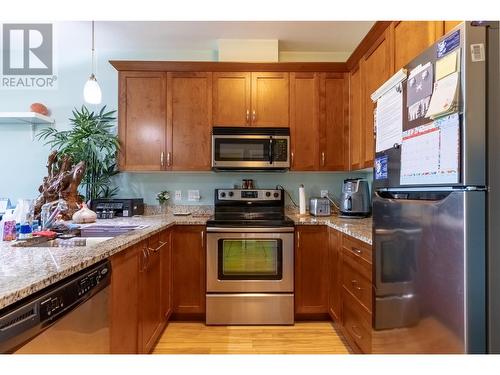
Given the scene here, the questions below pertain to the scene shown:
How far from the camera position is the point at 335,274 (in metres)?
2.25

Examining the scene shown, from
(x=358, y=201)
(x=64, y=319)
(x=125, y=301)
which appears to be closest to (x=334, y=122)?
(x=358, y=201)

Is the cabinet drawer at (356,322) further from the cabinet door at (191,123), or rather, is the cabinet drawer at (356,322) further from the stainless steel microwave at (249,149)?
the cabinet door at (191,123)

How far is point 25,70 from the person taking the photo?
3.03 m

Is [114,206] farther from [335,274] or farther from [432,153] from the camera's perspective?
[432,153]

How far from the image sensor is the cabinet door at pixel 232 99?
271 centimetres

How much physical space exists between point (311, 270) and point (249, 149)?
1252 mm

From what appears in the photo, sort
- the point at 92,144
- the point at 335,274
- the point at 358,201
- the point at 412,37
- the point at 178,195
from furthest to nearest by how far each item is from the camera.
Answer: the point at 178,195 < the point at 92,144 < the point at 358,201 < the point at 335,274 < the point at 412,37

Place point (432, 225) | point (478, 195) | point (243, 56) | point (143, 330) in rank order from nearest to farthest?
point (478, 195)
point (432, 225)
point (143, 330)
point (243, 56)

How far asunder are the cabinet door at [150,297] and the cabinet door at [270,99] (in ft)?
5.00

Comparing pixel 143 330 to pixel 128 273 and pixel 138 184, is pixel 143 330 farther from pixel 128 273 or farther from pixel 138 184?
pixel 138 184

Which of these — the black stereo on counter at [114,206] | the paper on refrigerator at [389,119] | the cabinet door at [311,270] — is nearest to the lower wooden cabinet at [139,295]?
the black stereo on counter at [114,206]

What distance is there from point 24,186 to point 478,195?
155 inches

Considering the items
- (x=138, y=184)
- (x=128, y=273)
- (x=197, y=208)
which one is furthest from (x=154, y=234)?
(x=138, y=184)

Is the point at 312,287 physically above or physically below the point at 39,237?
below
